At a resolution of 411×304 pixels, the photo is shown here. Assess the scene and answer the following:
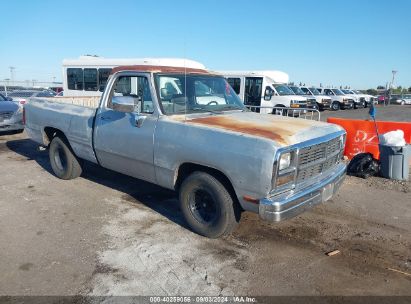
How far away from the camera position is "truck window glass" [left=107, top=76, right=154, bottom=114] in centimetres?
485

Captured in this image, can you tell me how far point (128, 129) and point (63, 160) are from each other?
2.44m

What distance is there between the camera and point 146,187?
254 inches

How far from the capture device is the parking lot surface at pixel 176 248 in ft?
11.4

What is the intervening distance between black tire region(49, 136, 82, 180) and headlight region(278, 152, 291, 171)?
4.18 metres

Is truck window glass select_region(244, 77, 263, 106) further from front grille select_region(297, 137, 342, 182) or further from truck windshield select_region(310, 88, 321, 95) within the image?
front grille select_region(297, 137, 342, 182)

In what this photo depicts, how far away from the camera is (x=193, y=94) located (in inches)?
200

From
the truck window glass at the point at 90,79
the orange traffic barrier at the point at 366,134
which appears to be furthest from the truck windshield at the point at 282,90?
the orange traffic barrier at the point at 366,134

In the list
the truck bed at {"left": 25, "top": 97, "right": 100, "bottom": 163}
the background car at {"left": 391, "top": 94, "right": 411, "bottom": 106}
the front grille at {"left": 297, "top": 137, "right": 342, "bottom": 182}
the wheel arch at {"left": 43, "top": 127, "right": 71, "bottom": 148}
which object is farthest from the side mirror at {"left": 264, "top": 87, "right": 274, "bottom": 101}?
the background car at {"left": 391, "top": 94, "right": 411, "bottom": 106}

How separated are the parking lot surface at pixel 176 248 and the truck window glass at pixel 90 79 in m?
11.4

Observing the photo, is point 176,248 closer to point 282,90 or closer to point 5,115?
point 5,115

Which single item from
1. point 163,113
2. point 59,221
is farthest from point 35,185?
point 163,113

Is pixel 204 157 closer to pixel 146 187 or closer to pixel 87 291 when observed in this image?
pixel 87 291

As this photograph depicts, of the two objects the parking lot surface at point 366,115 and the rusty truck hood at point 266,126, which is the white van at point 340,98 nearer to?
the parking lot surface at point 366,115

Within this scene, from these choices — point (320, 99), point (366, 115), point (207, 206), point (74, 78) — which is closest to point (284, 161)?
point (207, 206)
